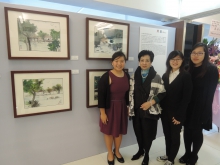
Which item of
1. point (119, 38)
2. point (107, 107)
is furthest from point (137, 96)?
point (119, 38)

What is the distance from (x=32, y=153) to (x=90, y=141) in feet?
2.09

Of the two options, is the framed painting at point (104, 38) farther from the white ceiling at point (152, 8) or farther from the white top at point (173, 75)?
the white top at point (173, 75)

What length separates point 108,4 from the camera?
1.76 m

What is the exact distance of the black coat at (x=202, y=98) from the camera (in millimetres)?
1491

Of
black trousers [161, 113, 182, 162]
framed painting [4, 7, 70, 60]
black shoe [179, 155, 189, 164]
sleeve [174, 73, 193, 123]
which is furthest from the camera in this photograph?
black shoe [179, 155, 189, 164]

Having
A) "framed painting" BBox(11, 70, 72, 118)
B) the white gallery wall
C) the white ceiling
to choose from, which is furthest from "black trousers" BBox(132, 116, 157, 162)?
the white ceiling

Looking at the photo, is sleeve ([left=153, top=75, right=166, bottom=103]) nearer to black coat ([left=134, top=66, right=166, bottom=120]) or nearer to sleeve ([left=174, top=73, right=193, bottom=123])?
black coat ([left=134, top=66, right=166, bottom=120])

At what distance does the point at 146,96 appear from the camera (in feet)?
5.13

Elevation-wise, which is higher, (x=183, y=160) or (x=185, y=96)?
(x=185, y=96)

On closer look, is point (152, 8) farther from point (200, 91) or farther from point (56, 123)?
point (56, 123)

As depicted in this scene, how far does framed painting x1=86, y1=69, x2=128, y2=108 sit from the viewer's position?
1679 mm

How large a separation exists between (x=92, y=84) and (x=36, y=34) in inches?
29.5

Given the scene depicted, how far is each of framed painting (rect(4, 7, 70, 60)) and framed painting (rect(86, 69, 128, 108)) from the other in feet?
1.03

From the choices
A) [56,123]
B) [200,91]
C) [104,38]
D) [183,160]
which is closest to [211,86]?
[200,91]
